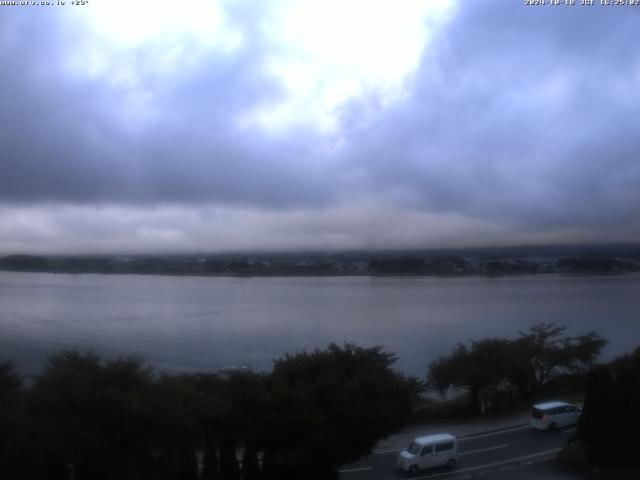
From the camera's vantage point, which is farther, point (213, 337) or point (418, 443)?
point (213, 337)

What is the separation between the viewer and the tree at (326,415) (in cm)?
1106

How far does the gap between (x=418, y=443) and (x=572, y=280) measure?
76.4 meters

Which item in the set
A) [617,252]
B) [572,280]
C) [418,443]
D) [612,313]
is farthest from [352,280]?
[418,443]

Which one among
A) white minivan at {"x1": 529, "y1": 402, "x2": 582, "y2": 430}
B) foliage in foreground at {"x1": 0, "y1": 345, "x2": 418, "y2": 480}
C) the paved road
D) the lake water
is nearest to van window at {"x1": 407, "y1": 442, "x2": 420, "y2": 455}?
the paved road

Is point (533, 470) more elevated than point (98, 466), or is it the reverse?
point (98, 466)

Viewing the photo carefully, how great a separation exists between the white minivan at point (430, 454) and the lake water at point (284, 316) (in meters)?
16.4

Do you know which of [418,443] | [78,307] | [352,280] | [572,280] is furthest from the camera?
[352,280]

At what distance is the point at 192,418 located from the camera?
9.76 metres

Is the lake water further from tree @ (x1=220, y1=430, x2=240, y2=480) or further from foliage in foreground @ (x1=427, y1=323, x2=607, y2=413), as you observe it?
tree @ (x1=220, y1=430, x2=240, y2=480)

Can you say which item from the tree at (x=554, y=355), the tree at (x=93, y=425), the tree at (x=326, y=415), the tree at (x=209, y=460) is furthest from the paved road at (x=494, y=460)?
the tree at (x=554, y=355)

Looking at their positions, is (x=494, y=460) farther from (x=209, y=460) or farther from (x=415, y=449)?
(x=209, y=460)

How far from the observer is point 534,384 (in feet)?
75.9

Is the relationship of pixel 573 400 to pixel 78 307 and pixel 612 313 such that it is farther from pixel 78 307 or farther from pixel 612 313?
pixel 78 307

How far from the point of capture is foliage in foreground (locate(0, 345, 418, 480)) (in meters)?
8.86
